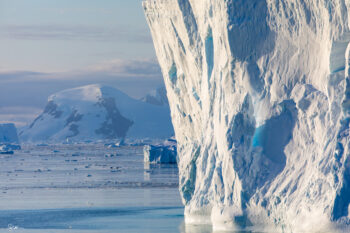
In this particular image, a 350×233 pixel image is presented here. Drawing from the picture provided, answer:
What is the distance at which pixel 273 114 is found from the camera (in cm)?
1878

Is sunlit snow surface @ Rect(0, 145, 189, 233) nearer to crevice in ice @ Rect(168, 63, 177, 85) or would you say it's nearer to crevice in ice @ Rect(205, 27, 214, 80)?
crevice in ice @ Rect(168, 63, 177, 85)

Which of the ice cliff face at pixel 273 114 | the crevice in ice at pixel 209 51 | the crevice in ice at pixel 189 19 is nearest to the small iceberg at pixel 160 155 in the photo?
the crevice in ice at pixel 189 19

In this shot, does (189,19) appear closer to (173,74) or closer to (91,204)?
(173,74)

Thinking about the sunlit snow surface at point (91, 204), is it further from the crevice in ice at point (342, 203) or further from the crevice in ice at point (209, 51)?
the crevice in ice at point (342, 203)

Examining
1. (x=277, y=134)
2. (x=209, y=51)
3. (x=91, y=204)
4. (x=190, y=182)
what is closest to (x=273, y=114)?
(x=277, y=134)

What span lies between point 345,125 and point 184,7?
8241 mm

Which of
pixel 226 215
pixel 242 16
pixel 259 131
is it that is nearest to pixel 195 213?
pixel 226 215

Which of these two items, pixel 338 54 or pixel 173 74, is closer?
pixel 338 54

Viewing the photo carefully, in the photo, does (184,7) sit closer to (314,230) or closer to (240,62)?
(240,62)

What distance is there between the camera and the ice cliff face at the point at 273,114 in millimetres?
16562

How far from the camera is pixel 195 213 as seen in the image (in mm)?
22047

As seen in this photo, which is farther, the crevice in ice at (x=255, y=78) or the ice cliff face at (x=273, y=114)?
the crevice in ice at (x=255, y=78)

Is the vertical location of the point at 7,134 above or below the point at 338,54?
below

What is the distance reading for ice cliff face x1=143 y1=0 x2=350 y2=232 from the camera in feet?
54.3
